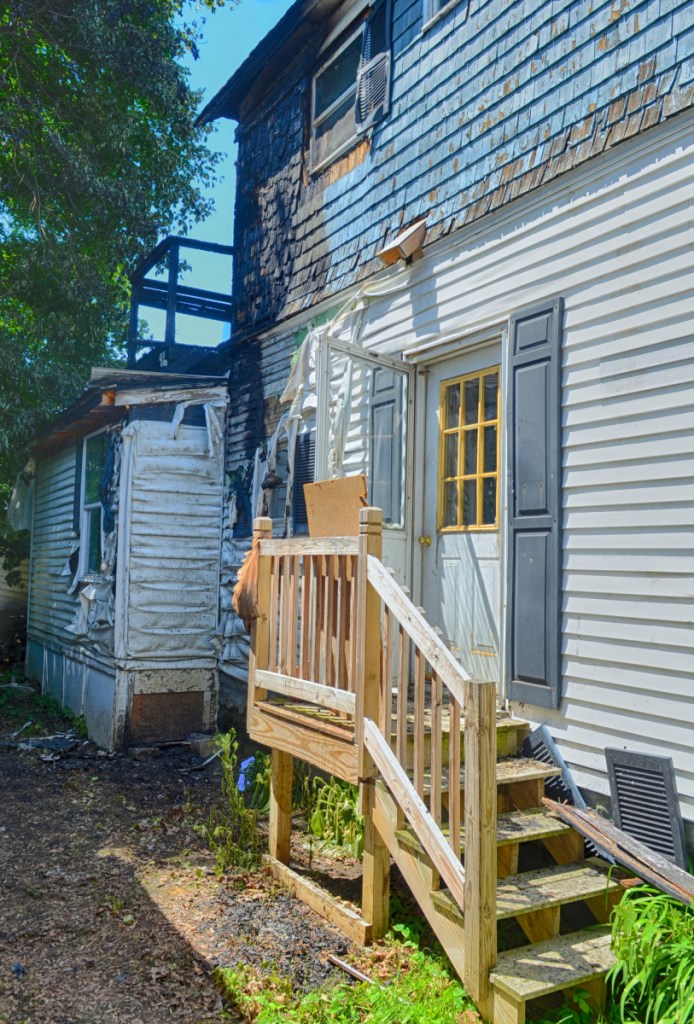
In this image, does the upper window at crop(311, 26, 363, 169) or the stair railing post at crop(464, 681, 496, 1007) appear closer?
the stair railing post at crop(464, 681, 496, 1007)

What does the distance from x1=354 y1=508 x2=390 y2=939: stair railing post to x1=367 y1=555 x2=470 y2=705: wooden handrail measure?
8 cm

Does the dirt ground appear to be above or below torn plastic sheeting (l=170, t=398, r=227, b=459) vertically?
below

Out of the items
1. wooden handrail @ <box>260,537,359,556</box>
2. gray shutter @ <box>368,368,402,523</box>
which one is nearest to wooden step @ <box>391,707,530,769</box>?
wooden handrail @ <box>260,537,359,556</box>

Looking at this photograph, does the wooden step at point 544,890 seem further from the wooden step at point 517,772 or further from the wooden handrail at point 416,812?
the wooden step at point 517,772

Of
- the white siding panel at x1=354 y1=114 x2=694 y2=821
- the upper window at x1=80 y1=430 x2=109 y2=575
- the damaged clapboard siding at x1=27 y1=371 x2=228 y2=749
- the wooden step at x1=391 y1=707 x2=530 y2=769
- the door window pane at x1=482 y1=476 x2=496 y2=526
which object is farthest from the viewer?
the upper window at x1=80 y1=430 x2=109 y2=575

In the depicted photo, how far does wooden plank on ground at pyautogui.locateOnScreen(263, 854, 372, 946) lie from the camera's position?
12.6 feet

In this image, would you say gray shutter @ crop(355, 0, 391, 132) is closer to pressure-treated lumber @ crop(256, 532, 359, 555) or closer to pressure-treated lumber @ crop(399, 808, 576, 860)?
pressure-treated lumber @ crop(256, 532, 359, 555)

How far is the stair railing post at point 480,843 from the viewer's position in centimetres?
288

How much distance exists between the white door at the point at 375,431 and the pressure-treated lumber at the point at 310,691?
1141mm

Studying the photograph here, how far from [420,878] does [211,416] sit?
5981 millimetres

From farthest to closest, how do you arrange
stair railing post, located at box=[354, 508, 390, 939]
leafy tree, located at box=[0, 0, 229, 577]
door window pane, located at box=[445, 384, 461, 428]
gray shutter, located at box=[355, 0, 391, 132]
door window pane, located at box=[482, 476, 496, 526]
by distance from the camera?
1. leafy tree, located at box=[0, 0, 229, 577]
2. gray shutter, located at box=[355, 0, 391, 132]
3. door window pane, located at box=[445, 384, 461, 428]
4. door window pane, located at box=[482, 476, 496, 526]
5. stair railing post, located at box=[354, 508, 390, 939]

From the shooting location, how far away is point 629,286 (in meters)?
3.97

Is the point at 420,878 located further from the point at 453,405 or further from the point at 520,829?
the point at 453,405

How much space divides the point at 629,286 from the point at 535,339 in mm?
634
